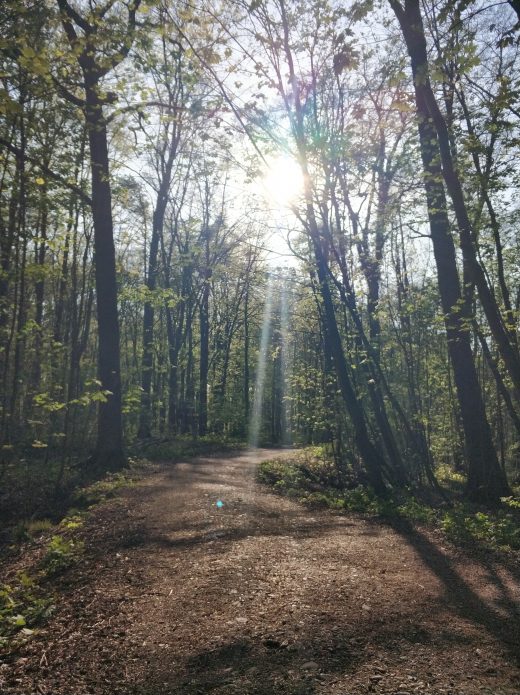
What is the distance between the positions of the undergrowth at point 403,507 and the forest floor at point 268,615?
22.9 inches

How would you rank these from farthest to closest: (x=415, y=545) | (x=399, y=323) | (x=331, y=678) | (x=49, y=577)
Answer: (x=399, y=323) < (x=415, y=545) < (x=49, y=577) < (x=331, y=678)

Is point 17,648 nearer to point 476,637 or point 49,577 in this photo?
point 49,577

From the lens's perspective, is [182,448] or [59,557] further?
[182,448]

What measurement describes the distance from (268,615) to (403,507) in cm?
557

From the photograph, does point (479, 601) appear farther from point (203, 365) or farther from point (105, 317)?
point (203, 365)

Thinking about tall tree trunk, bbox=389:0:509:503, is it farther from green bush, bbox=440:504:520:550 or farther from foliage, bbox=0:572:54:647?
foliage, bbox=0:572:54:647

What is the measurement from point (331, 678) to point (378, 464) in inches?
303

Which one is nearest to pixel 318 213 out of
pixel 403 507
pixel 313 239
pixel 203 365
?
pixel 313 239

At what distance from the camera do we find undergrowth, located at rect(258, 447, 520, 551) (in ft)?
22.8

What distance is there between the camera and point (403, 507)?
8.87 metres

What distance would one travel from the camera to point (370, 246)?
42.7 ft

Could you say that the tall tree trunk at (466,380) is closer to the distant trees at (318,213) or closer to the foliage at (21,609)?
the distant trees at (318,213)

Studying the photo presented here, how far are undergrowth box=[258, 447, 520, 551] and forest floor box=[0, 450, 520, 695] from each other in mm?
582

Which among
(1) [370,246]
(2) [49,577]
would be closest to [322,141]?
(1) [370,246]
